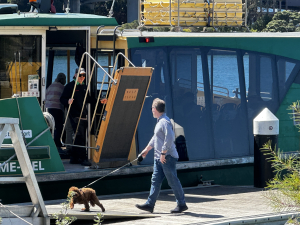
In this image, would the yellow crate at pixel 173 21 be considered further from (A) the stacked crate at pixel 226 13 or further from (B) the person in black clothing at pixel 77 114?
(B) the person in black clothing at pixel 77 114

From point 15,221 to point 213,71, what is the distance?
4.01m

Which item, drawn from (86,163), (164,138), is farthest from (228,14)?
(164,138)

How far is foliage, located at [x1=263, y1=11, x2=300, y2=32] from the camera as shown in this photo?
144 ft

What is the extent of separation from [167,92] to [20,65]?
6.81ft

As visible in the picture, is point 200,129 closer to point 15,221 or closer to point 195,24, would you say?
point 195,24

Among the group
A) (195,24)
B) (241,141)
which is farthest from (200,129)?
(195,24)

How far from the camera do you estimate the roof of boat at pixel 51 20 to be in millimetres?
7602

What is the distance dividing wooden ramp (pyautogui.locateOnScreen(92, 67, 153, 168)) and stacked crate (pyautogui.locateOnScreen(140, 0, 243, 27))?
254cm

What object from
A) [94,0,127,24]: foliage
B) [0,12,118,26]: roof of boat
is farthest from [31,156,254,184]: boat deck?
[94,0,127,24]: foliage

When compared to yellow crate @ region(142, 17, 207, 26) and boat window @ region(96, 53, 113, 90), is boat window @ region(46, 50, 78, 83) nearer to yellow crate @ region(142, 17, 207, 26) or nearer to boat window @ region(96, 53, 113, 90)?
yellow crate @ region(142, 17, 207, 26)

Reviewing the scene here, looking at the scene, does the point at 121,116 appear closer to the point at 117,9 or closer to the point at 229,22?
the point at 229,22

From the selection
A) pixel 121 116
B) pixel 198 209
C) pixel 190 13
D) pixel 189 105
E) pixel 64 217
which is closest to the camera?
pixel 64 217

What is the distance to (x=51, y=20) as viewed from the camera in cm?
774

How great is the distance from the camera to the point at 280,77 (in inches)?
349
